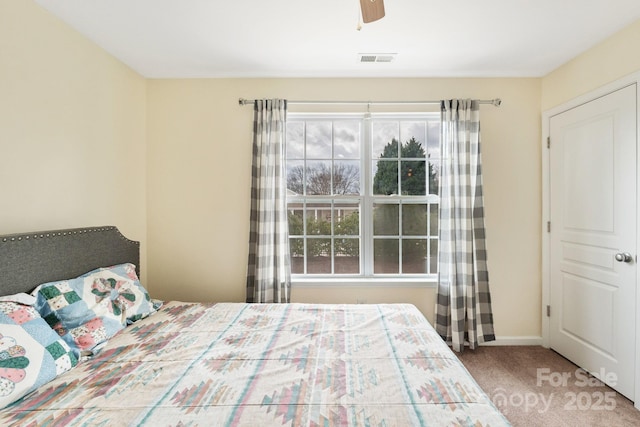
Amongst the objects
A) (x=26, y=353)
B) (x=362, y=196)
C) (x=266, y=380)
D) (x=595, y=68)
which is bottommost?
(x=266, y=380)

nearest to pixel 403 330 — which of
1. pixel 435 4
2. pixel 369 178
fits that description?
pixel 369 178

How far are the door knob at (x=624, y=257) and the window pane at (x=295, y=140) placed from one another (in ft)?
8.39

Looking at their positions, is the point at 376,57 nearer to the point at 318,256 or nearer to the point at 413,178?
the point at 413,178

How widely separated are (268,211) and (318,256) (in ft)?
2.22

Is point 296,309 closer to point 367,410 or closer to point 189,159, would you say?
point 367,410

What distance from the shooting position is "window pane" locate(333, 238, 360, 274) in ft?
9.70

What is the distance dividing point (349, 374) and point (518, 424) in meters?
1.36

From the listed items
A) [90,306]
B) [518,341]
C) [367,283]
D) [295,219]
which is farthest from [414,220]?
[90,306]

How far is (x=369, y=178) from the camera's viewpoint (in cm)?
291

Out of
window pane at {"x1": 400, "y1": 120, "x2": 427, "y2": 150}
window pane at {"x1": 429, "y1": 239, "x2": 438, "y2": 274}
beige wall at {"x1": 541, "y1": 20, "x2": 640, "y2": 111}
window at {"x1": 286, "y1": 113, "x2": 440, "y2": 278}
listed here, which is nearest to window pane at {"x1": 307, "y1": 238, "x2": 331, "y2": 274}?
window at {"x1": 286, "y1": 113, "x2": 440, "y2": 278}

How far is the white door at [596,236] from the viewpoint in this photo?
6.84 feet

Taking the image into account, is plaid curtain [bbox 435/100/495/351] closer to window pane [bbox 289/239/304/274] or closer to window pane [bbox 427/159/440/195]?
window pane [bbox 427/159/440/195]

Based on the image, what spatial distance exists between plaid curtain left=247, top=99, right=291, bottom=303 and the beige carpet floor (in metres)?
1.73

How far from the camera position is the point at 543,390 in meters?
2.19
